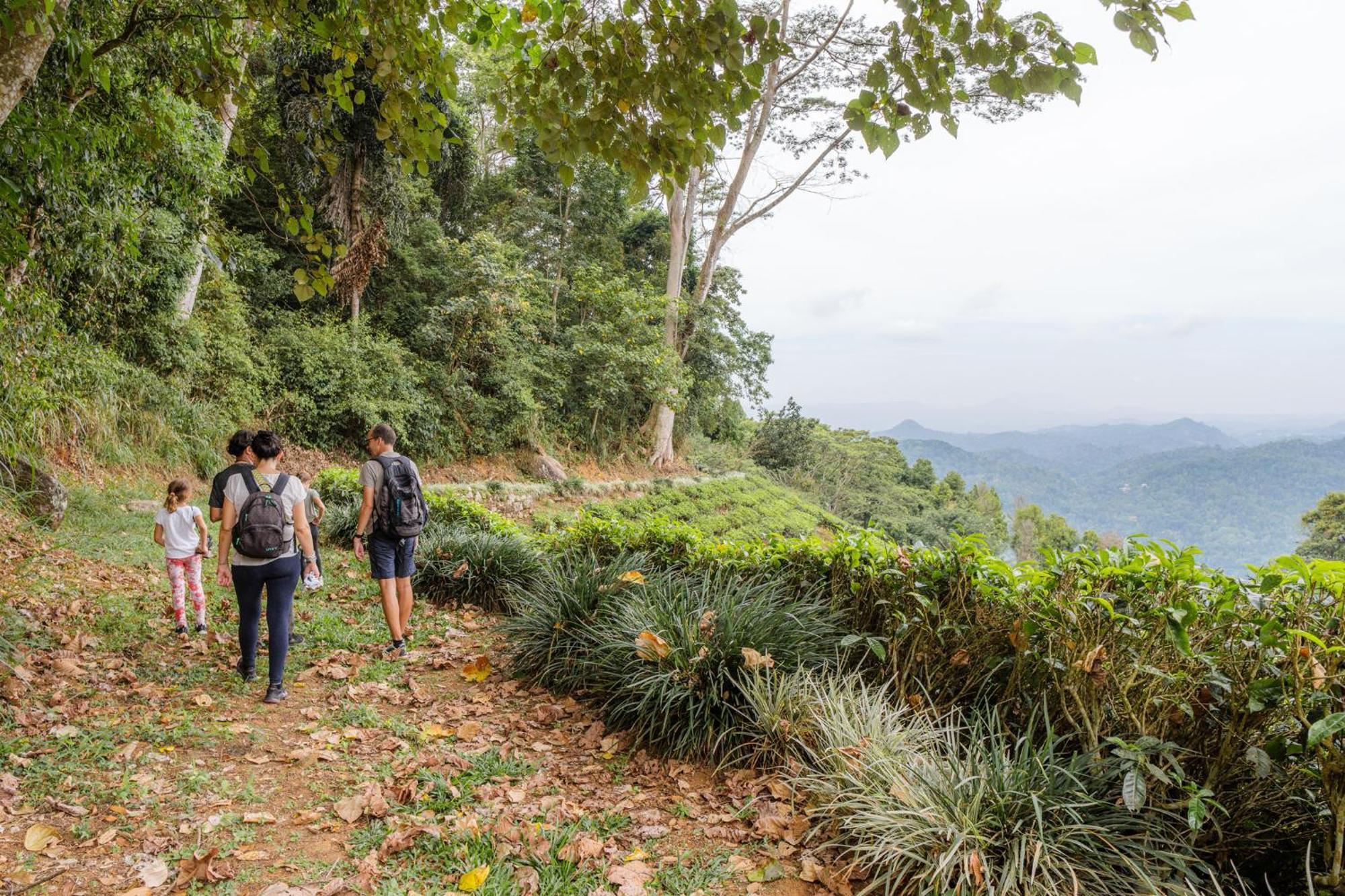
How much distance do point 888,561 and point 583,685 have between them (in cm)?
222

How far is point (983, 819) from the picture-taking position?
261cm

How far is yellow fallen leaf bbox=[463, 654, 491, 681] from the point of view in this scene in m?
4.75

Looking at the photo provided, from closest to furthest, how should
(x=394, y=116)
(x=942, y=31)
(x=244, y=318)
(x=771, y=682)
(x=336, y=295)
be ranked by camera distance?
(x=942, y=31), (x=394, y=116), (x=771, y=682), (x=244, y=318), (x=336, y=295)

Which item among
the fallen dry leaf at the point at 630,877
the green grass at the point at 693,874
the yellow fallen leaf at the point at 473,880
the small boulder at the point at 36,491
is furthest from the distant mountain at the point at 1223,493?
the small boulder at the point at 36,491

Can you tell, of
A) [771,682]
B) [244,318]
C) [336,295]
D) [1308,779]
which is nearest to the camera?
[1308,779]

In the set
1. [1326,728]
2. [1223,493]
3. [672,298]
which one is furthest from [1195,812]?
[1223,493]

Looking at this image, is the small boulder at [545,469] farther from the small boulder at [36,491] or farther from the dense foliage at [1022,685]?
the dense foliage at [1022,685]

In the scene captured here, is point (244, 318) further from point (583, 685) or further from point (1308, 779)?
point (1308, 779)

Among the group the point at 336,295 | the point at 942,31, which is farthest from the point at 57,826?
the point at 336,295

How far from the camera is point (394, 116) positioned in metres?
2.88

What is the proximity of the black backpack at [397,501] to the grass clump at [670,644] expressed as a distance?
1.13m

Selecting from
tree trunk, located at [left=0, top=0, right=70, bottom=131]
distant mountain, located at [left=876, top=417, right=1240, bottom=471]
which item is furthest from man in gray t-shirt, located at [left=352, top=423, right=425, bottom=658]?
distant mountain, located at [left=876, top=417, right=1240, bottom=471]

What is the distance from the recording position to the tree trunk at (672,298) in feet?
63.8

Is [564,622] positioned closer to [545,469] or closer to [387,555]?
[387,555]
